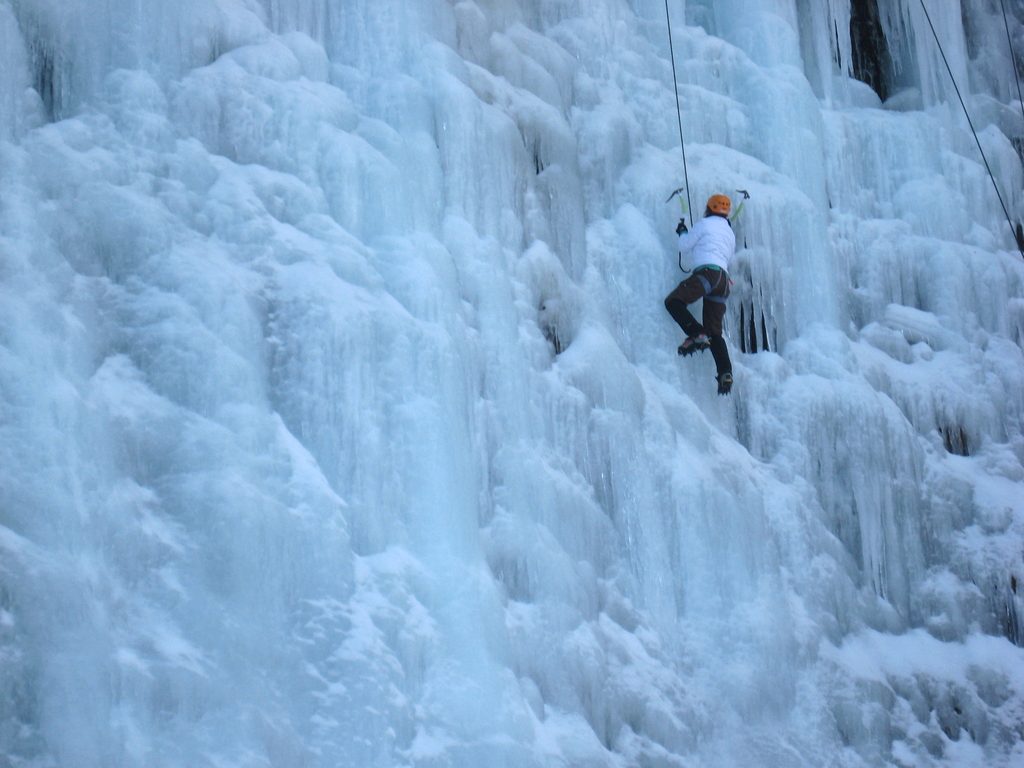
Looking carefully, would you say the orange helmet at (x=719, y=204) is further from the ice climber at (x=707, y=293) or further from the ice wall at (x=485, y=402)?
the ice wall at (x=485, y=402)

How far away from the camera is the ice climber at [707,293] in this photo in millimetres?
7430

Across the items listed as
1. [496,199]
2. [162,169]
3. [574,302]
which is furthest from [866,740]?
[162,169]

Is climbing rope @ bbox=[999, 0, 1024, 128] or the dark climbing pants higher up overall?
climbing rope @ bbox=[999, 0, 1024, 128]

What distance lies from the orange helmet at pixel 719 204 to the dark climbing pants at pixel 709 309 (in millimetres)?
367

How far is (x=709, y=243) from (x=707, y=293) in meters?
0.26

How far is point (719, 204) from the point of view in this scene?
25.1ft

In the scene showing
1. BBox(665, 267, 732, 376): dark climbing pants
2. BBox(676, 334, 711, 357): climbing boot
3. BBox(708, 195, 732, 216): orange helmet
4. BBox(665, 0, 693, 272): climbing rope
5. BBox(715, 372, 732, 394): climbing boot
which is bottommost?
BBox(715, 372, 732, 394): climbing boot

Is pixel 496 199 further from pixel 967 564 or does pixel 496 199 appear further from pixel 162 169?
pixel 967 564

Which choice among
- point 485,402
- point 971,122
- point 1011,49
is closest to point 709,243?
point 485,402

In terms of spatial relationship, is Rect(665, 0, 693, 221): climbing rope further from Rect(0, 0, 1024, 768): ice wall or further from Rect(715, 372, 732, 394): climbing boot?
Rect(715, 372, 732, 394): climbing boot

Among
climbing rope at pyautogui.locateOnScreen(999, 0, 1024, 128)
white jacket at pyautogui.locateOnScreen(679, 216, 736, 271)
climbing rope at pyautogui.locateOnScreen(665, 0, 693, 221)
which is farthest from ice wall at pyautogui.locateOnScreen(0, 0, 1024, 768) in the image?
climbing rope at pyautogui.locateOnScreen(999, 0, 1024, 128)

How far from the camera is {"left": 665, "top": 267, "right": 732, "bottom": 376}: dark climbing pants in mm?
7426

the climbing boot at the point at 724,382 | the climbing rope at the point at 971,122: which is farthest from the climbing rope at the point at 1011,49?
the climbing boot at the point at 724,382

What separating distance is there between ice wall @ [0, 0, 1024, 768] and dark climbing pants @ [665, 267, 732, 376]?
238mm
